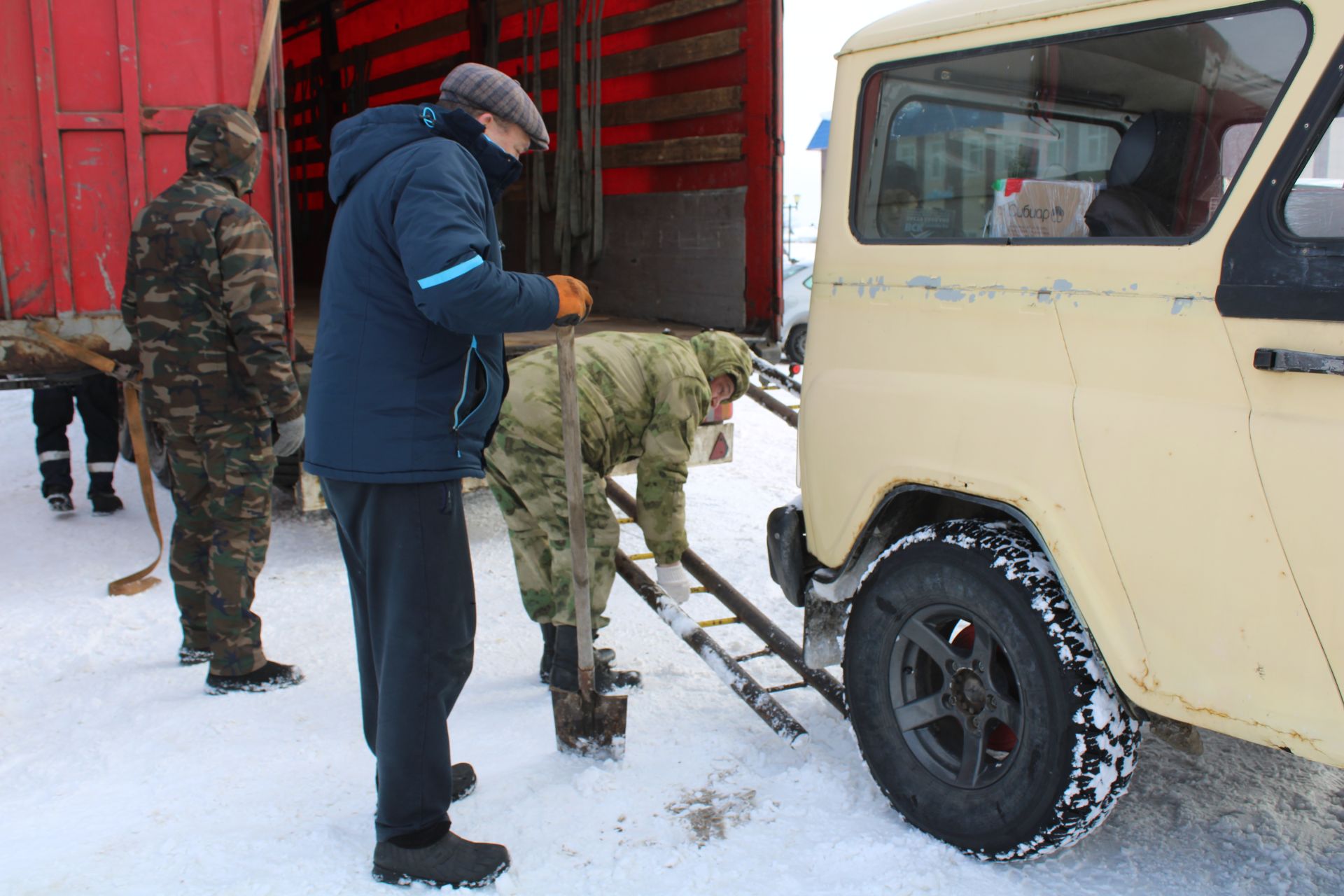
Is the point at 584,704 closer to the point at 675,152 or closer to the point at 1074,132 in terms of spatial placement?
the point at 1074,132

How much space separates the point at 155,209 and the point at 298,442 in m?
0.94

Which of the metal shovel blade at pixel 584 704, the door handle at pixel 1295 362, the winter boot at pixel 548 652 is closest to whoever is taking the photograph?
the door handle at pixel 1295 362

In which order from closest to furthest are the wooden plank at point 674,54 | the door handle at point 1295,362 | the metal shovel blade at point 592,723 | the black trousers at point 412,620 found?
1. the door handle at point 1295,362
2. the black trousers at point 412,620
3. the metal shovel blade at point 592,723
4. the wooden plank at point 674,54

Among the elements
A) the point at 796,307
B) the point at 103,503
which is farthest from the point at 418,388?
the point at 796,307

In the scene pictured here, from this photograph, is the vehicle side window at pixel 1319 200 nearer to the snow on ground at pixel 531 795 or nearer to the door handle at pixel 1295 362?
the door handle at pixel 1295 362

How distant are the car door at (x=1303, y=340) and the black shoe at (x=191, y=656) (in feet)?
11.7

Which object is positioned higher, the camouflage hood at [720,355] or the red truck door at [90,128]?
the red truck door at [90,128]

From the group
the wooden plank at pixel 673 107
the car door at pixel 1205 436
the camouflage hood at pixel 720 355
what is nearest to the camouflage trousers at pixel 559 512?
the camouflage hood at pixel 720 355

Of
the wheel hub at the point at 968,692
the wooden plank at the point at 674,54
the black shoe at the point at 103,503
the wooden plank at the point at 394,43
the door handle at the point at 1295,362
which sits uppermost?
the wooden plank at the point at 394,43

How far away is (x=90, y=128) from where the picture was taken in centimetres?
442

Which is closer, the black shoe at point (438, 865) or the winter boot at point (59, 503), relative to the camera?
the black shoe at point (438, 865)

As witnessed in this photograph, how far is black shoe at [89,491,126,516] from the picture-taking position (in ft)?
19.4

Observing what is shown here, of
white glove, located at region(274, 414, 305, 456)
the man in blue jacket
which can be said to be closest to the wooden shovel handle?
the man in blue jacket

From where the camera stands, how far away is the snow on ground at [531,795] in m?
2.51
